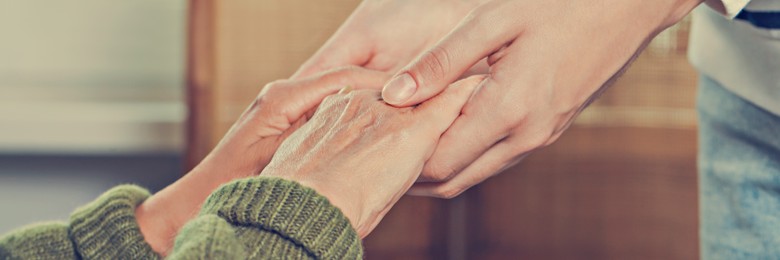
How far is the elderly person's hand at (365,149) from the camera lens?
2.25ft

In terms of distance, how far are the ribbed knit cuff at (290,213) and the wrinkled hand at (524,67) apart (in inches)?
8.0

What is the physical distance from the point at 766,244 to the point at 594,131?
111cm

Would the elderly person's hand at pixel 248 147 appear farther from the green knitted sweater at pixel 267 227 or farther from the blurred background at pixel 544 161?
the blurred background at pixel 544 161

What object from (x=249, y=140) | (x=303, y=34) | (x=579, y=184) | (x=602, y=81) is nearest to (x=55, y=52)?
(x=303, y=34)

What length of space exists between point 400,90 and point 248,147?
0.56 feet

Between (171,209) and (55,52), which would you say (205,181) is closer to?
(171,209)

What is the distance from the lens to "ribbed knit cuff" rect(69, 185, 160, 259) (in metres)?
0.73

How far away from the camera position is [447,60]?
30.2 inches

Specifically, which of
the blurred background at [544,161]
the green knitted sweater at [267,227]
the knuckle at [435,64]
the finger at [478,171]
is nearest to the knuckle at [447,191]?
the finger at [478,171]

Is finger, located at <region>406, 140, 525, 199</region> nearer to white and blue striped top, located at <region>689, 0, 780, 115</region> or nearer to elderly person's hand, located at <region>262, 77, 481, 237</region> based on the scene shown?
elderly person's hand, located at <region>262, 77, 481, 237</region>

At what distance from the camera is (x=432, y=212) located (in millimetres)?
2047

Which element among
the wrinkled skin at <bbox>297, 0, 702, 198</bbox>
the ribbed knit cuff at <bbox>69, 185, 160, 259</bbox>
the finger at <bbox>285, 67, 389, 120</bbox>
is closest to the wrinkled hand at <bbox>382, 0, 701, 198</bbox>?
the wrinkled skin at <bbox>297, 0, 702, 198</bbox>

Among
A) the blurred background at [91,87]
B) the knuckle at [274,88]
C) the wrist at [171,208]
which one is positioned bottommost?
the blurred background at [91,87]

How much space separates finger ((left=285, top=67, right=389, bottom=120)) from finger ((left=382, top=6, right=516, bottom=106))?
0.11 metres
